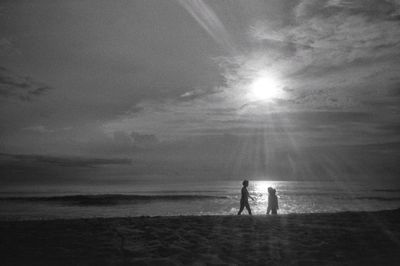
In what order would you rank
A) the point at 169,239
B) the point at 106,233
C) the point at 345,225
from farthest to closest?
the point at 345,225 < the point at 106,233 < the point at 169,239

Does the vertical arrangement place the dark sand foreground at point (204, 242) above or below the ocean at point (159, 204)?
above

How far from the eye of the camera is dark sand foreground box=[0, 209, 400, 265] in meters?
7.38

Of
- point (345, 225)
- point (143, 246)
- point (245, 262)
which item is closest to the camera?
point (245, 262)

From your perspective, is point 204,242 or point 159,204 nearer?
point 204,242

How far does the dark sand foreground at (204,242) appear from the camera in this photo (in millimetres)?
7383

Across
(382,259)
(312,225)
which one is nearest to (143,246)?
(382,259)

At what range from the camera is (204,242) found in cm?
927

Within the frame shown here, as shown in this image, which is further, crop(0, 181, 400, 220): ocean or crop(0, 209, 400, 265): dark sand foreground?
crop(0, 181, 400, 220): ocean

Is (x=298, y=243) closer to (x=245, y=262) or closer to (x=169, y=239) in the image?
(x=245, y=262)

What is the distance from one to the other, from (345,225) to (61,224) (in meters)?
11.1

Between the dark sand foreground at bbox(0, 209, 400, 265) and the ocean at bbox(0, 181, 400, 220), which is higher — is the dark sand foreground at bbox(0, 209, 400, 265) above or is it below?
above

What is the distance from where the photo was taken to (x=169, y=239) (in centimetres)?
980

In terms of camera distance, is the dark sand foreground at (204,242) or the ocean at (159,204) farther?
the ocean at (159,204)

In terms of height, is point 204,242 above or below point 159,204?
above
